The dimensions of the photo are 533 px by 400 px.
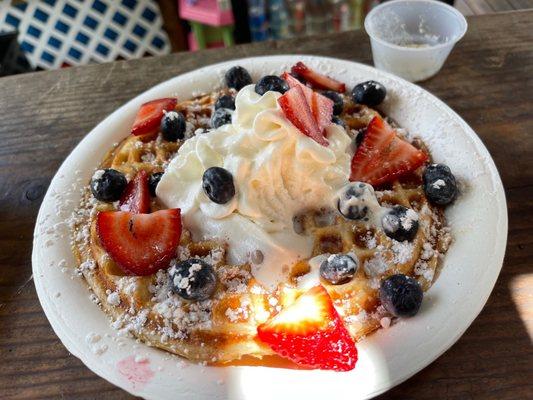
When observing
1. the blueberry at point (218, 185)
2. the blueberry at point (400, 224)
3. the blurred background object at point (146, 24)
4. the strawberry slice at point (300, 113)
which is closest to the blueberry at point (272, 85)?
the strawberry slice at point (300, 113)

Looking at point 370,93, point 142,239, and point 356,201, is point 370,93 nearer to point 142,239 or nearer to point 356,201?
point 356,201

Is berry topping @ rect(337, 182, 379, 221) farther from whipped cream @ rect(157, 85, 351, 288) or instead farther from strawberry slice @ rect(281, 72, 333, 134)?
strawberry slice @ rect(281, 72, 333, 134)

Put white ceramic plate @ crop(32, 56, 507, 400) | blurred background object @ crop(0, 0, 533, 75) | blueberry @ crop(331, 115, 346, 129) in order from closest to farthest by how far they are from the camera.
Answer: white ceramic plate @ crop(32, 56, 507, 400) < blueberry @ crop(331, 115, 346, 129) < blurred background object @ crop(0, 0, 533, 75)

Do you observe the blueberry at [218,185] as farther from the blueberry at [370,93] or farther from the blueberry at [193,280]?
the blueberry at [370,93]

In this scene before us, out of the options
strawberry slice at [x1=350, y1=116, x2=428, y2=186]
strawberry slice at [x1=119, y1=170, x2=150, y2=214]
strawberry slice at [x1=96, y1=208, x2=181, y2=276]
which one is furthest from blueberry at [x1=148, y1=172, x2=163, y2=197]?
strawberry slice at [x1=350, y1=116, x2=428, y2=186]

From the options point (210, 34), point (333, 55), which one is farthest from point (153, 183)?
point (210, 34)

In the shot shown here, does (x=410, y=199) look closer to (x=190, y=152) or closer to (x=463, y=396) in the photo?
(x=463, y=396)

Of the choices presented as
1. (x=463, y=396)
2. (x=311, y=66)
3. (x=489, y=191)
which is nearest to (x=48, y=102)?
(x=311, y=66)
